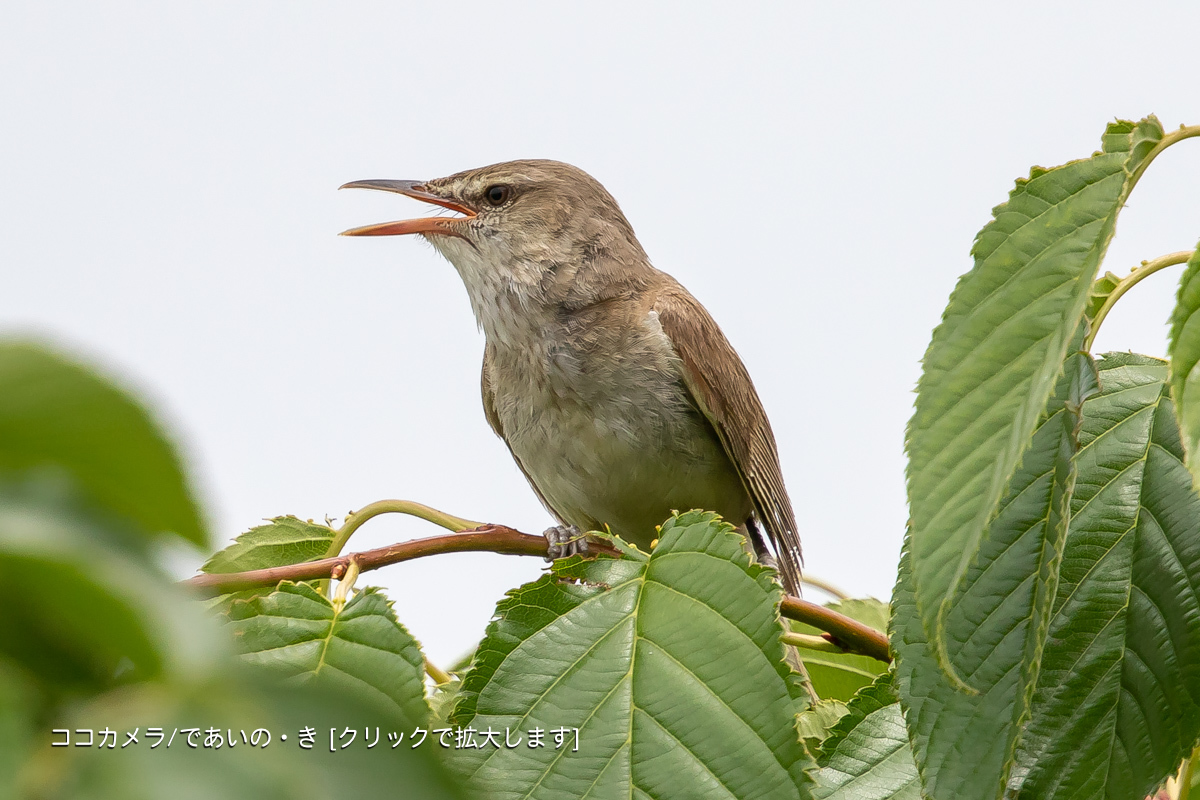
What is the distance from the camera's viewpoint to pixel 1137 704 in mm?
1772

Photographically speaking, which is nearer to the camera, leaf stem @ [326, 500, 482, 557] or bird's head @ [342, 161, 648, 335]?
leaf stem @ [326, 500, 482, 557]

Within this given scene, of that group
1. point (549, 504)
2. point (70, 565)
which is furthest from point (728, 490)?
point (70, 565)

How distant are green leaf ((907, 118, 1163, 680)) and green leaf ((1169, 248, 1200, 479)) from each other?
0.14 metres

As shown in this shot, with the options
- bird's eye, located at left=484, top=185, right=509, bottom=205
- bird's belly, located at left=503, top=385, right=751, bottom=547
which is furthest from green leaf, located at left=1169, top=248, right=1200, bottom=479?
bird's eye, located at left=484, top=185, right=509, bottom=205

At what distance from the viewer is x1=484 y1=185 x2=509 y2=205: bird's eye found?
481 centimetres

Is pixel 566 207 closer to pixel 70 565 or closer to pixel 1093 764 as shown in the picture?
pixel 1093 764

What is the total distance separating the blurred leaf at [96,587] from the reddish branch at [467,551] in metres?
→ 1.58

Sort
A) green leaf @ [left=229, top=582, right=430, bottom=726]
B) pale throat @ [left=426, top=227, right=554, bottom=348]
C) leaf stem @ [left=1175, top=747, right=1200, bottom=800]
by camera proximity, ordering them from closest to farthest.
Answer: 1. green leaf @ [left=229, top=582, right=430, bottom=726]
2. leaf stem @ [left=1175, top=747, right=1200, bottom=800]
3. pale throat @ [left=426, top=227, right=554, bottom=348]

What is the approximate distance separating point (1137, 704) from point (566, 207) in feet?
11.4

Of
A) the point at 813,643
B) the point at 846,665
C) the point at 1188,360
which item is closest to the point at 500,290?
the point at 846,665

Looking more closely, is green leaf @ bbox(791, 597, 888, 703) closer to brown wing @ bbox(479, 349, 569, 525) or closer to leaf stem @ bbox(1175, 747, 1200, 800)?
leaf stem @ bbox(1175, 747, 1200, 800)

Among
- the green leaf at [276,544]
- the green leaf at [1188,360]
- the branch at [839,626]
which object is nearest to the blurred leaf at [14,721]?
the green leaf at [1188,360]

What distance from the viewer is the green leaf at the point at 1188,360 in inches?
44.3

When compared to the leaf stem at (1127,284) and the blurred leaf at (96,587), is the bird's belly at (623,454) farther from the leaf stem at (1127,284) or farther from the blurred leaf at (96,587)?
the blurred leaf at (96,587)
